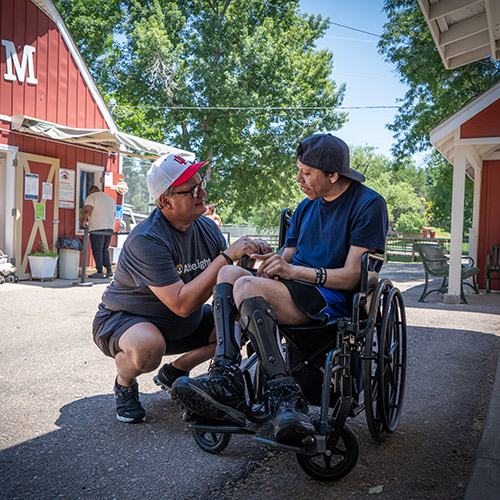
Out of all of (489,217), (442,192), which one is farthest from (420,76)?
(442,192)

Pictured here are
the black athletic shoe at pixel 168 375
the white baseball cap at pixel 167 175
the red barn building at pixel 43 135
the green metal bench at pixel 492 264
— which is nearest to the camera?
the white baseball cap at pixel 167 175

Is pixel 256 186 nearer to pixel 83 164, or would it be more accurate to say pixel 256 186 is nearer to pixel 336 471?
pixel 83 164

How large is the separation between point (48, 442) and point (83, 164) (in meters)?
9.99

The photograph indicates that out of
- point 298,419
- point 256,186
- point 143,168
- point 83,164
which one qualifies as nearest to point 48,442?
point 298,419

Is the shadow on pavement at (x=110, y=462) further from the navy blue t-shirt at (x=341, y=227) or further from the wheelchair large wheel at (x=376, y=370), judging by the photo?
the navy blue t-shirt at (x=341, y=227)

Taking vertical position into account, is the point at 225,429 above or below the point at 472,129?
below

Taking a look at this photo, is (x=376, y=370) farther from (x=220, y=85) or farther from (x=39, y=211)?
(x=220, y=85)

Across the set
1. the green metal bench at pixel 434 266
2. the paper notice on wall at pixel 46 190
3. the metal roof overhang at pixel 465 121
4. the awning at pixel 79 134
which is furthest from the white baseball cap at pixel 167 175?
the paper notice on wall at pixel 46 190

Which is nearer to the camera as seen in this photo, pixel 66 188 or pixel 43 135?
pixel 43 135

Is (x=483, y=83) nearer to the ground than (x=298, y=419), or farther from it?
farther from it

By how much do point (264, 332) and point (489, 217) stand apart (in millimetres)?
10238

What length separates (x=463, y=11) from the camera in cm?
563

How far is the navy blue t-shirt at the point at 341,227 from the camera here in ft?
8.87

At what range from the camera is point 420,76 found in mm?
16234
